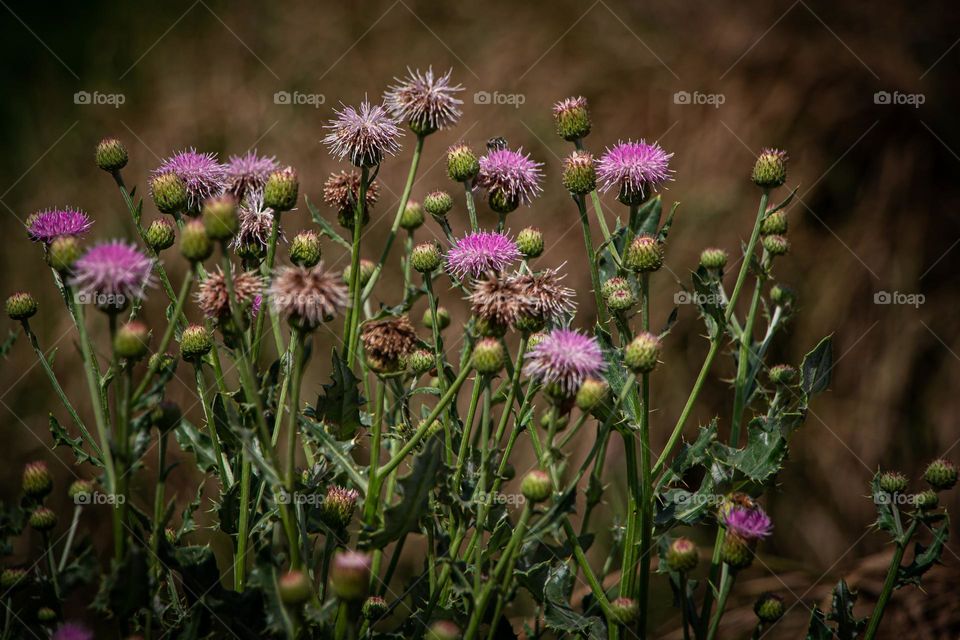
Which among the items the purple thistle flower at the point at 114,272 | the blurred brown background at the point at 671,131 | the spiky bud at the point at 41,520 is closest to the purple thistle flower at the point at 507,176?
the purple thistle flower at the point at 114,272

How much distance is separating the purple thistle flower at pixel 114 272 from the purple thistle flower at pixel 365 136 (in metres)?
0.28

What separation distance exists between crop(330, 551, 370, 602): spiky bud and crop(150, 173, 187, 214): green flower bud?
419 mm

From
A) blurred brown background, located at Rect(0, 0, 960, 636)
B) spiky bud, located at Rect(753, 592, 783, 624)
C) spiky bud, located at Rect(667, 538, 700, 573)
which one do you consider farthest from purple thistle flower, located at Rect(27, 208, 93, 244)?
blurred brown background, located at Rect(0, 0, 960, 636)

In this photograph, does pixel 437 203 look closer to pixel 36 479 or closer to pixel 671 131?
pixel 36 479

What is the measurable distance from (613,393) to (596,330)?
7 cm

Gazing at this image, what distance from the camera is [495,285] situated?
0.80 meters

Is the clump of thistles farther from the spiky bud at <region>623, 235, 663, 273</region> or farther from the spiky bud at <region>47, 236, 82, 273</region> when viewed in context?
the spiky bud at <region>623, 235, 663, 273</region>

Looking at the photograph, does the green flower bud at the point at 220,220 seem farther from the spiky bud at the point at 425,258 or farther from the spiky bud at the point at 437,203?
the spiky bud at the point at 437,203

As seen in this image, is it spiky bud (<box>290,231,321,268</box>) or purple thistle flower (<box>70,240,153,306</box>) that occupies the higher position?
spiky bud (<box>290,231,321,268</box>)

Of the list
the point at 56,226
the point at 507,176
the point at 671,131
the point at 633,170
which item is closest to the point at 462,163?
the point at 507,176

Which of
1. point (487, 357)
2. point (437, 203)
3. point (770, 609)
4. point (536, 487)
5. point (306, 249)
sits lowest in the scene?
point (770, 609)

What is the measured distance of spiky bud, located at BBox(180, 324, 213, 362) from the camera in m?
0.87

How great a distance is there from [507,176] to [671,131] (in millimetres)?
1170

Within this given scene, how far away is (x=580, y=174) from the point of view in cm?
99
